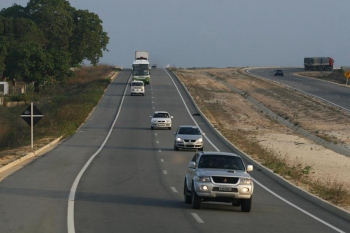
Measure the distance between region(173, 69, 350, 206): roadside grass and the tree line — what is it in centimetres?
2069

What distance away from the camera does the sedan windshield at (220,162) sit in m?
19.2

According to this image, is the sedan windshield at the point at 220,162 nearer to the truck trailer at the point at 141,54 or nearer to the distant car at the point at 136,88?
the distant car at the point at 136,88

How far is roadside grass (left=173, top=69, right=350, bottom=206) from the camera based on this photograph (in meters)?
23.2

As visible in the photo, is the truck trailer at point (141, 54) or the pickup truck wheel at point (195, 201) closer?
the pickup truck wheel at point (195, 201)

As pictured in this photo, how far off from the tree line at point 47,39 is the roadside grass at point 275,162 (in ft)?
67.9

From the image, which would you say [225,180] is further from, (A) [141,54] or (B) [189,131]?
(A) [141,54]

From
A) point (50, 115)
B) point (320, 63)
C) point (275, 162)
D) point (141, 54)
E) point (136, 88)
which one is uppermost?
point (141, 54)

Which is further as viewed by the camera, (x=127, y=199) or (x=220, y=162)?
(x=127, y=199)

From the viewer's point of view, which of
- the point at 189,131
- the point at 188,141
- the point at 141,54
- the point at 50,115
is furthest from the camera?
the point at 141,54

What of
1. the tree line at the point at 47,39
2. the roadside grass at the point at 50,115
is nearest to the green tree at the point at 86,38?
the tree line at the point at 47,39

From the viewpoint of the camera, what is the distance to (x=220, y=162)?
19.2 m

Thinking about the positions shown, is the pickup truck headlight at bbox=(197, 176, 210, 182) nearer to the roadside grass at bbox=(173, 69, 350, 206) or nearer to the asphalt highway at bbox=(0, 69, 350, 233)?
the asphalt highway at bbox=(0, 69, 350, 233)

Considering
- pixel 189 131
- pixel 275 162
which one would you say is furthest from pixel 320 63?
pixel 275 162

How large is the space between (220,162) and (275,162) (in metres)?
16.2
